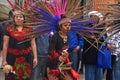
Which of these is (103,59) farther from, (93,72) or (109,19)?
(109,19)

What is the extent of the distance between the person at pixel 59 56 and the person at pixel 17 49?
43 centimetres

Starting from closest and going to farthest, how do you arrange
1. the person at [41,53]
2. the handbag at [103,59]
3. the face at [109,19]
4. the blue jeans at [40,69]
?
the face at [109,19] → the handbag at [103,59] → the person at [41,53] → the blue jeans at [40,69]

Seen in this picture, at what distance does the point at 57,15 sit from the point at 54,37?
0.35 meters

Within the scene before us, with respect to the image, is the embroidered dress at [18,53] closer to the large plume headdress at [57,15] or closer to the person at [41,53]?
the large plume headdress at [57,15]

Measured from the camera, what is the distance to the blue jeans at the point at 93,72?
7.27 metres

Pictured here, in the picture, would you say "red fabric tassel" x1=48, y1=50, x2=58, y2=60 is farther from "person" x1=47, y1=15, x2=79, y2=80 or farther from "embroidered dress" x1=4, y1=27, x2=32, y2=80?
"embroidered dress" x1=4, y1=27, x2=32, y2=80

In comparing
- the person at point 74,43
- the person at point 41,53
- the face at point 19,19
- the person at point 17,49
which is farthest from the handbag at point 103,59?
the face at point 19,19

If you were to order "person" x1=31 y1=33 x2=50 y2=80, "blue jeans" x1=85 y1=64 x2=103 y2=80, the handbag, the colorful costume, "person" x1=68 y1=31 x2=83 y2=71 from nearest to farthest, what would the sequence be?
the colorful costume, the handbag, "blue jeans" x1=85 y1=64 x2=103 y2=80, "person" x1=68 y1=31 x2=83 y2=71, "person" x1=31 y1=33 x2=50 y2=80

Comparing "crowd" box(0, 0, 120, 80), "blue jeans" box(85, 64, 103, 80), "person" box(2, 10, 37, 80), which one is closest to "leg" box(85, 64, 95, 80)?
"blue jeans" box(85, 64, 103, 80)

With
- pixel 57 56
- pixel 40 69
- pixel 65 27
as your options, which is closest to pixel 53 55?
pixel 57 56

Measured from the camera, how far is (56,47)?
600 centimetres

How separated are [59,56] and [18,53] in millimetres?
704

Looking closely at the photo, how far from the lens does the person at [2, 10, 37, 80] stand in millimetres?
6145

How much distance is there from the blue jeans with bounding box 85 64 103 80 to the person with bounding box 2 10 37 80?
139 cm
